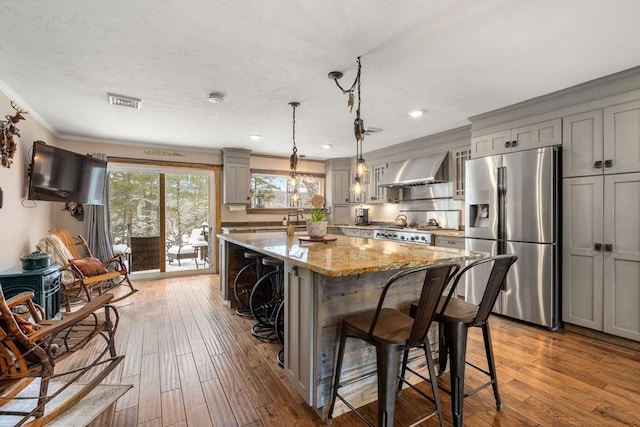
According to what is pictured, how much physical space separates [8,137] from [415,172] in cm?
500

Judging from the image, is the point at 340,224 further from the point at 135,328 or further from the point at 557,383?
the point at 557,383

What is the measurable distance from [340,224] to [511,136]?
388cm

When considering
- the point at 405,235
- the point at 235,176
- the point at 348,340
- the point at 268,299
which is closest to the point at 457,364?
the point at 348,340

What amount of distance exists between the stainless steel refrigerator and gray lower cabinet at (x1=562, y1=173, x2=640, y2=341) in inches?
4.4

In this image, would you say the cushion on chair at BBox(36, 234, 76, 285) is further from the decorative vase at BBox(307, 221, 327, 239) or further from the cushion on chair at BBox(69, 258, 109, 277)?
the decorative vase at BBox(307, 221, 327, 239)

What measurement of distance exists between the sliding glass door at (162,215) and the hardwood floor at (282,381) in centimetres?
232

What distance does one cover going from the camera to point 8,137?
116 inches

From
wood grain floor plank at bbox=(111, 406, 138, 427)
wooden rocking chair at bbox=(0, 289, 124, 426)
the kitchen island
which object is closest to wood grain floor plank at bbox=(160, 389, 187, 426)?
wood grain floor plank at bbox=(111, 406, 138, 427)

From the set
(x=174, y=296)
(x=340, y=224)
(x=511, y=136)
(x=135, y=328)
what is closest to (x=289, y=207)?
(x=340, y=224)

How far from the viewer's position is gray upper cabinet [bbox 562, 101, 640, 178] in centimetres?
268

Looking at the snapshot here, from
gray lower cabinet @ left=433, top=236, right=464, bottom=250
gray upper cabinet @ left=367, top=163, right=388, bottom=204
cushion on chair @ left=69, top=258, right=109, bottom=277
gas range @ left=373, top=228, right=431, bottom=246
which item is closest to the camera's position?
cushion on chair @ left=69, top=258, right=109, bottom=277

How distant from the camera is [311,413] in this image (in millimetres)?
1865

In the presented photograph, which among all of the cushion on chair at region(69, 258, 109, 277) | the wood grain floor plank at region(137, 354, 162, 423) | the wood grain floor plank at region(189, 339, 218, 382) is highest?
the cushion on chair at region(69, 258, 109, 277)

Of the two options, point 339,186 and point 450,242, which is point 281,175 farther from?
point 450,242
